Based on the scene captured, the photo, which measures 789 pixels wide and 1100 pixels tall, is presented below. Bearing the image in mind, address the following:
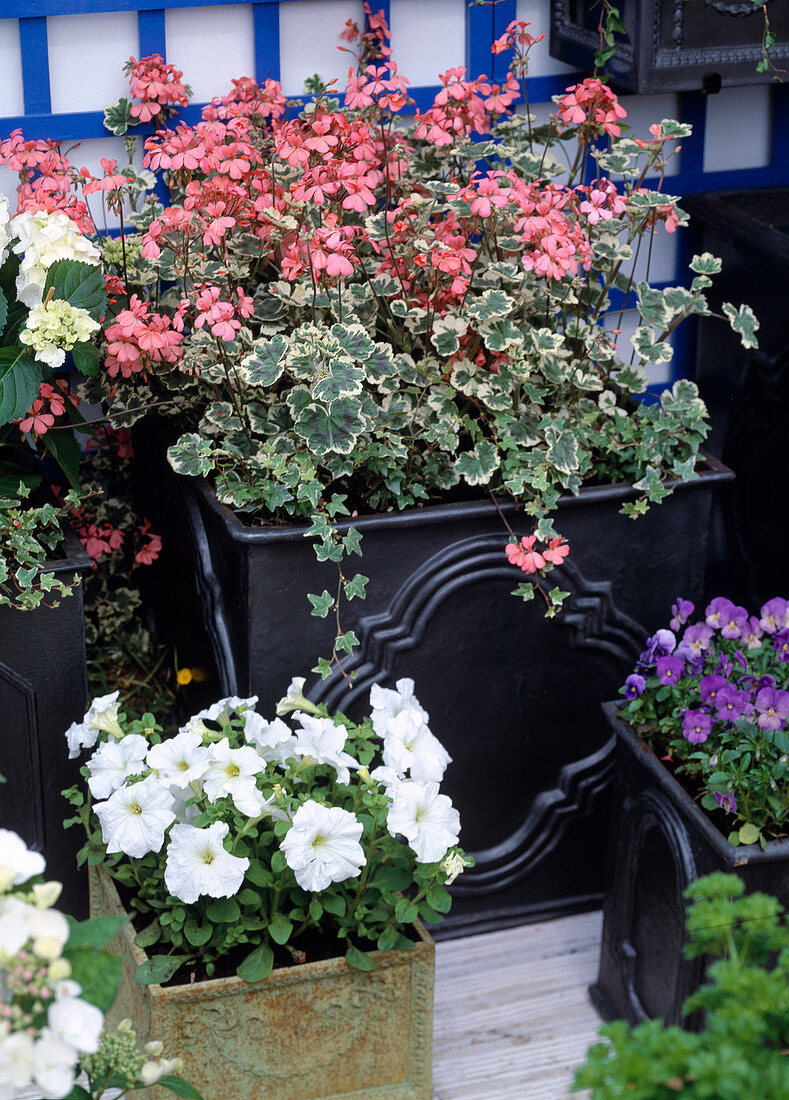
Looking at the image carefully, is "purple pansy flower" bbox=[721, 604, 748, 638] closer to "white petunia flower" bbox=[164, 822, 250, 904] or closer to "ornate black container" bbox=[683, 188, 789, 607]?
"ornate black container" bbox=[683, 188, 789, 607]

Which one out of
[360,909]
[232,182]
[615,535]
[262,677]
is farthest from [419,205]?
[360,909]

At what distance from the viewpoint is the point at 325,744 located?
1488mm

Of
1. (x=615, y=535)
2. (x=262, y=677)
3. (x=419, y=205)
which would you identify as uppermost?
(x=419, y=205)

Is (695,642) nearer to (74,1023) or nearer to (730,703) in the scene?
(730,703)

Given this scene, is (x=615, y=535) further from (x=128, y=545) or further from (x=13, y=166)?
(x=13, y=166)

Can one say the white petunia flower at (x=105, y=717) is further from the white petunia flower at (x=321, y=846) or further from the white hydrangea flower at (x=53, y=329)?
the white hydrangea flower at (x=53, y=329)

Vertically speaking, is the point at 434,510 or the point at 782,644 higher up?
the point at 434,510

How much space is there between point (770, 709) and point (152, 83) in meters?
1.23

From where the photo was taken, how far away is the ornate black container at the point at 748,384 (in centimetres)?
208

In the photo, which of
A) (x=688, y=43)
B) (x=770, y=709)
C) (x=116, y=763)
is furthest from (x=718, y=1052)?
(x=688, y=43)

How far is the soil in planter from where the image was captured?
4.83 ft

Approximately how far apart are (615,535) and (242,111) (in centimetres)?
83

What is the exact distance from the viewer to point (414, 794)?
145 centimetres

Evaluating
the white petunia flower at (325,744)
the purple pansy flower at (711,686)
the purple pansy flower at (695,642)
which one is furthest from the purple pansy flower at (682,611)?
the white petunia flower at (325,744)
